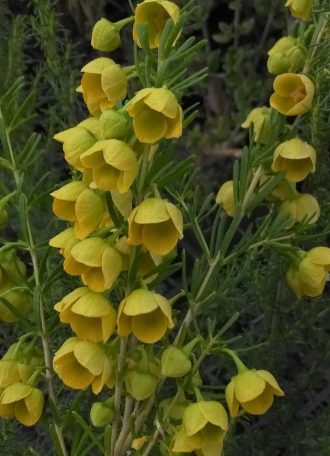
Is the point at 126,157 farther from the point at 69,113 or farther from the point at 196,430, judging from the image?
the point at 69,113

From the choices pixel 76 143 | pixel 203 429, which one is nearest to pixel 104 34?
pixel 76 143

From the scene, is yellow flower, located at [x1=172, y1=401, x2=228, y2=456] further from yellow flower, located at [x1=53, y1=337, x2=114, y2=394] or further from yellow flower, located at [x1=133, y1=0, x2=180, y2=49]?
yellow flower, located at [x1=133, y1=0, x2=180, y2=49]

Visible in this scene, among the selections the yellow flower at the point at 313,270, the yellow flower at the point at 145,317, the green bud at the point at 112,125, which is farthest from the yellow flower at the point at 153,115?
the yellow flower at the point at 313,270

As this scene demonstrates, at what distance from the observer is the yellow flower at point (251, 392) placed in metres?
0.74

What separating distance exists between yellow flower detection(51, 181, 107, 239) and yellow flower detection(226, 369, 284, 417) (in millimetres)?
180

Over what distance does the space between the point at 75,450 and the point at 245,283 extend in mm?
408

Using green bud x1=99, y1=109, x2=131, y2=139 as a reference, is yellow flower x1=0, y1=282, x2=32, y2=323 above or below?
below

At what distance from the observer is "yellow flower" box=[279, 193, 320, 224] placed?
35.9 inches

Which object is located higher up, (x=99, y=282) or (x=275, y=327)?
(x=99, y=282)

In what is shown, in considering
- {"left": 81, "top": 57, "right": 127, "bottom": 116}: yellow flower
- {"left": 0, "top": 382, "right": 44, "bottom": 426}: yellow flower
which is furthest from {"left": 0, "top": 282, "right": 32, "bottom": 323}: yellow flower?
{"left": 81, "top": 57, "right": 127, "bottom": 116}: yellow flower

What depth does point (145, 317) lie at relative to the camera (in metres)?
0.72

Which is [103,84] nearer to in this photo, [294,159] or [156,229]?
[156,229]

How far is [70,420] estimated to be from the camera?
0.84 m

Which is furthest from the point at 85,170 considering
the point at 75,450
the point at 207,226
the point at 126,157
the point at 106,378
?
the point at 207,226
